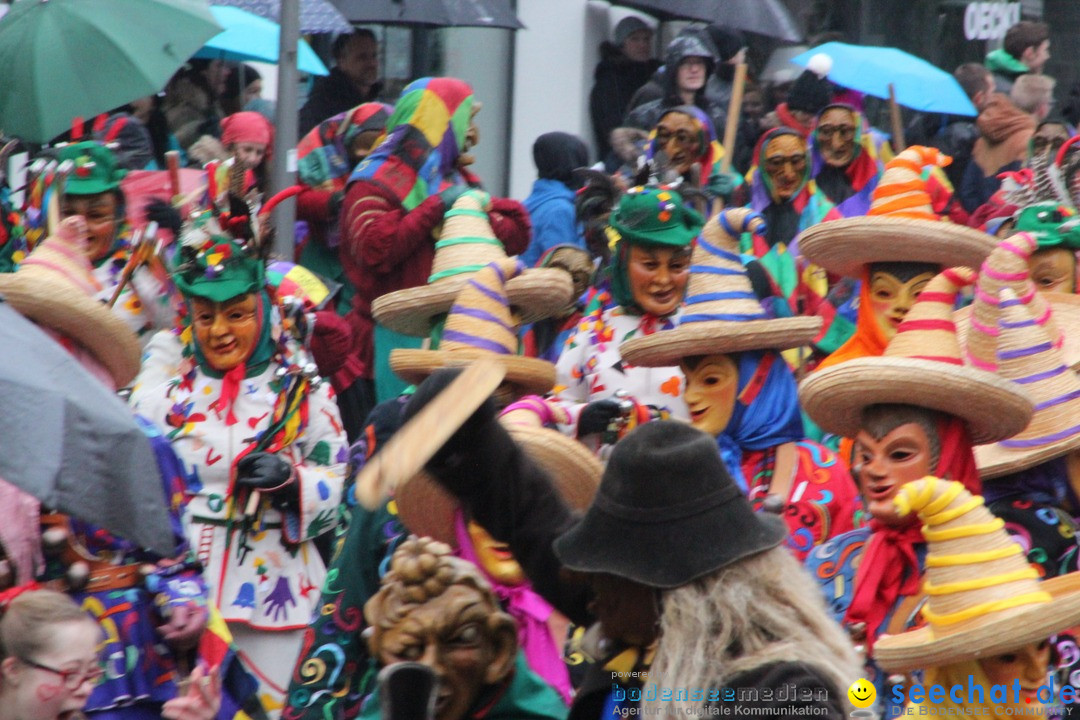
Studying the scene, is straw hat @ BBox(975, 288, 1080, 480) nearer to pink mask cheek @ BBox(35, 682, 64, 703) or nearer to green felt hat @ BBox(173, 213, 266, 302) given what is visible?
green felt hat @ BBox(173, 213, 266, 302)

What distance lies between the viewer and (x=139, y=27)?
8297 mm

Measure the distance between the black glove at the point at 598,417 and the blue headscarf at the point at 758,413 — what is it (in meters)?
0.42

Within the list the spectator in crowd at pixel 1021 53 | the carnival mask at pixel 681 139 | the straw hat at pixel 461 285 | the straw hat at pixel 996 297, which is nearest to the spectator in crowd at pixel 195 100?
the carnival mask at pixel 681 139

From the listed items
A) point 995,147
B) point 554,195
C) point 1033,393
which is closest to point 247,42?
point 554,195

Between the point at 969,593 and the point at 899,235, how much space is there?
2671 mm

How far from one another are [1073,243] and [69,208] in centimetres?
402

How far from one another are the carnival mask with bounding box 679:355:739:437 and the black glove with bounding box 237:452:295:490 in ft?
4.37

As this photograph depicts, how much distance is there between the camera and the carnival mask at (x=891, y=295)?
674 cm

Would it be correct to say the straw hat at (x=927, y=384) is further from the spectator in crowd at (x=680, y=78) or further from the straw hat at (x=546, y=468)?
the spectator in crowd at (x=680, y=78)

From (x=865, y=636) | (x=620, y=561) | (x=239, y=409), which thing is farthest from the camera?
(x=239, y=409)

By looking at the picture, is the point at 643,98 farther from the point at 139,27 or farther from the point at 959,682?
the point at 959,682

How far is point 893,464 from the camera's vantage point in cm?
493

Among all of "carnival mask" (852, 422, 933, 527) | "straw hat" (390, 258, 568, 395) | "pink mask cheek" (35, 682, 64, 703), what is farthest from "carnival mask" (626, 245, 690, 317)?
"pink mask cheek" (35, 682, 64, 703)

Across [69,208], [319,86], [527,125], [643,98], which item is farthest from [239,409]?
[527,125]
